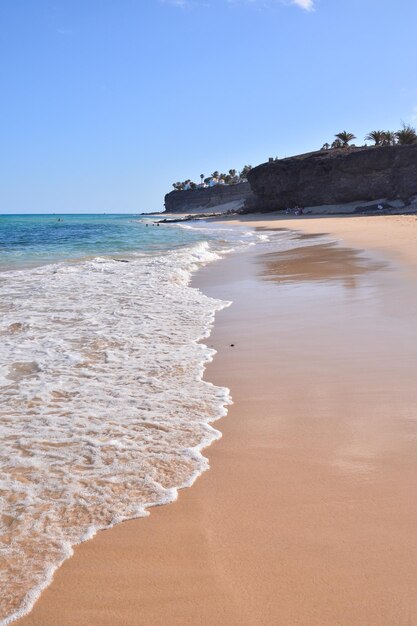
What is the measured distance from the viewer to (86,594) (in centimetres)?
178

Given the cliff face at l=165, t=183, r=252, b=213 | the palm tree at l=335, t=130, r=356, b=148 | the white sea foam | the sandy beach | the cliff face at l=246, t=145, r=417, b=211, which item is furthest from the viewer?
the cliff face at l=165, t=183, r=252, b=213

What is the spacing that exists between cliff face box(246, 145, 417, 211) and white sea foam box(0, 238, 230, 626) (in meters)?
43.5

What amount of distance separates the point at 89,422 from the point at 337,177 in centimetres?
4998

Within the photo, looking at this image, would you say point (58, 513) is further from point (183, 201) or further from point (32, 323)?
point (183, 201)

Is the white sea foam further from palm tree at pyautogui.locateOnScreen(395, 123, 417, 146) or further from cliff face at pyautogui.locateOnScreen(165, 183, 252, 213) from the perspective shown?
cliff face at pyautogui.locateOnScreen(165, 183, 252, 213)

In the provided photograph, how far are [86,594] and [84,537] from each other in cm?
33

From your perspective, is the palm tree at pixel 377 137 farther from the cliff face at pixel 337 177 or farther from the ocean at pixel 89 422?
the ocean at pixel 89 422

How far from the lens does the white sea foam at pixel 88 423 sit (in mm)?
2154

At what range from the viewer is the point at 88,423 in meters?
3.22

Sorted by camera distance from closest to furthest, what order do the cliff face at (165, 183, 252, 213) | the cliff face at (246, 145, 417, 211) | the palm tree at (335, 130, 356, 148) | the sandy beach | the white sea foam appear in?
the sandy beach, the white sea foam, the cliff face at (246, 145, 417, 211), the palm tree at (335, 130, 356, 148), the cliff face at (165, 183, 252, 213)

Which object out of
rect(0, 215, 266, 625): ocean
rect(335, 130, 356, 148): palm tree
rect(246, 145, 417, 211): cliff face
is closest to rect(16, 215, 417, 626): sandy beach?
rect(0, 215, 266, 625): ocean

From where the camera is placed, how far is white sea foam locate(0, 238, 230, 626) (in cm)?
215

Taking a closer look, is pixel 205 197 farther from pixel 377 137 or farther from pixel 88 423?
pixel 88 423

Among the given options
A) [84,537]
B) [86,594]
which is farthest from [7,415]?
[86,594]
